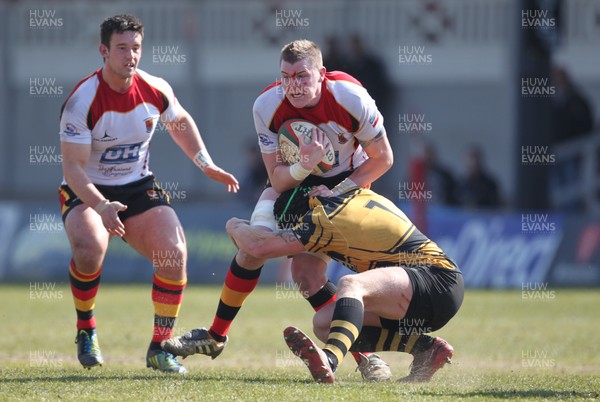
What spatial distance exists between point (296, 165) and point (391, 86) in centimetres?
1670

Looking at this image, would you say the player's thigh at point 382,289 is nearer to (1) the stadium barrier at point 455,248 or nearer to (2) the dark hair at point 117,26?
(2) the dark hair at point 117,26

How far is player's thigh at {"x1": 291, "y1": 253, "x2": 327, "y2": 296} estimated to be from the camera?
7.76 metres

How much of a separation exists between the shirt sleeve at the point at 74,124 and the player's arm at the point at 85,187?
0.14 ft

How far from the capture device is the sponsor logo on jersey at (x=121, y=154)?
8.17 m

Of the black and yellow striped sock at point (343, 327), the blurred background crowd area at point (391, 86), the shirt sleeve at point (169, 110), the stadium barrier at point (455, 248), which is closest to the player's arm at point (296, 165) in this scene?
the black and yellow striped sock at point (343, 327)

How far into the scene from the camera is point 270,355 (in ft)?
31.0

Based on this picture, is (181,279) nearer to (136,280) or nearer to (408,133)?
(136,280)

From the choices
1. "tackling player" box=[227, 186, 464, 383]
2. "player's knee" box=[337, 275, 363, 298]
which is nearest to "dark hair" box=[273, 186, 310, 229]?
"tackling player" box=[227, 186, 464, 383]

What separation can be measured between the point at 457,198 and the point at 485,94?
6272mm

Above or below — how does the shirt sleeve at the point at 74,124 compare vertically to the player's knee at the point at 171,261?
above

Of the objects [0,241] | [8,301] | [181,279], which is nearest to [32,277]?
[0,241]

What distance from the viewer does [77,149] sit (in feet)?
25.5

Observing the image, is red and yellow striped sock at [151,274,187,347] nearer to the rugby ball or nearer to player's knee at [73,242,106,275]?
player's knee at [73,242,106,275]

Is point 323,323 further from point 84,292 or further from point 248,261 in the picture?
point 84,292
